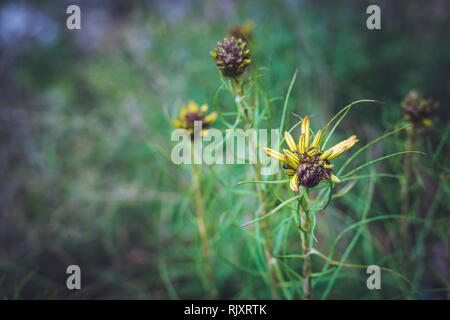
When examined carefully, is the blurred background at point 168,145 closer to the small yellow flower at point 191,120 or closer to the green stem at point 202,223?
the green stem at point 202,223

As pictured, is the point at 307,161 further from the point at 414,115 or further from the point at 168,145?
the point at 168,145

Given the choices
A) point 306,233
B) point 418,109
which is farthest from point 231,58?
point 418,109

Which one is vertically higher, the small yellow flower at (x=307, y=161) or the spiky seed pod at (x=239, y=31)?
the spiky seed pod at (x=239, y=31)

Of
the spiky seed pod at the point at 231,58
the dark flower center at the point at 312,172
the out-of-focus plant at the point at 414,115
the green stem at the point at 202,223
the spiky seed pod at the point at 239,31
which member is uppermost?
the spiky seed pod at the point at 239,31

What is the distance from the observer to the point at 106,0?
127 inches

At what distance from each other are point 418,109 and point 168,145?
1.19 meters

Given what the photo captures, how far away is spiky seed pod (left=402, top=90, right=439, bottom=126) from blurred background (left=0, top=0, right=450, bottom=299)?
22 centimetres

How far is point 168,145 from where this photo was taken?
1.54 m

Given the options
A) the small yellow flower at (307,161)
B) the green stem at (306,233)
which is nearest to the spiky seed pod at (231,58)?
the small yellow flower at (307,161)

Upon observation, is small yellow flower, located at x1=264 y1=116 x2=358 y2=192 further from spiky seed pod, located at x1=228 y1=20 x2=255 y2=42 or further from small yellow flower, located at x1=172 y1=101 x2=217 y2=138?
spiky seed pod, located at x1=228 y1=20 x2=255 y2=42

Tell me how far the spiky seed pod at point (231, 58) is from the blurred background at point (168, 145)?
446 mm

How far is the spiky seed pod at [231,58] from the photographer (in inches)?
20.9

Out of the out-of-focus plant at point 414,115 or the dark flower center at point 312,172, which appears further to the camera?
the out-of-focus plant at point 414,115

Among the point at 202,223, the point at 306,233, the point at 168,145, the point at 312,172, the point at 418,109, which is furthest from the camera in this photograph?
the point at 168,145
